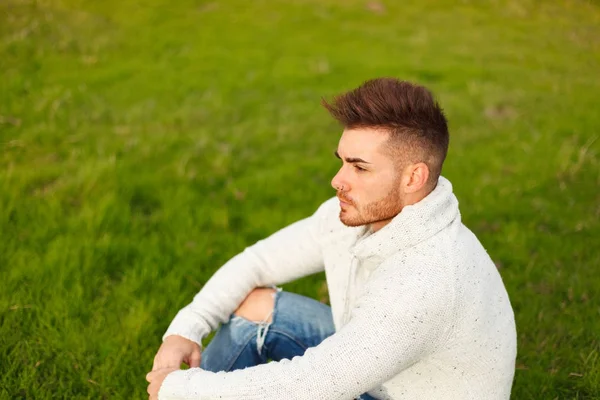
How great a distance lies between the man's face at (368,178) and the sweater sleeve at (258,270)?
23.6 inches

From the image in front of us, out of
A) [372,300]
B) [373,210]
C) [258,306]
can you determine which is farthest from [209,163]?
[372,300]

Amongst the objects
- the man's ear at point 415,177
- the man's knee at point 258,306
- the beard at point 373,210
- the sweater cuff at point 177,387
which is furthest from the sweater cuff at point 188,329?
the man's ear at point 415,177

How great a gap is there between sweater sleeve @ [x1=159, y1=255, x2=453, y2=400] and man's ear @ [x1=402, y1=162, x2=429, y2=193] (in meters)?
0.52

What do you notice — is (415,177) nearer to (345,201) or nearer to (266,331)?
(345,201)

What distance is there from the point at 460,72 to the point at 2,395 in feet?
30.5

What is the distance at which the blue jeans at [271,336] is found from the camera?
11.2 ft

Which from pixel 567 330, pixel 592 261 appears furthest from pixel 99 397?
pixel 592 261

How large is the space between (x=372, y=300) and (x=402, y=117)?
95cm

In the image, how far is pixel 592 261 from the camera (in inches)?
210

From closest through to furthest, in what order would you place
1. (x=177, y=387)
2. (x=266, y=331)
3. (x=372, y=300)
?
(x=372, y=300) < (x=177, y=387) < (x=266, y=331)

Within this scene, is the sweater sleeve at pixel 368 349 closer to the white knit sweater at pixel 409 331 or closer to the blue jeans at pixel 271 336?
the white knit sweater at pixel 409 331

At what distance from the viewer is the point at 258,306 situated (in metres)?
3.58

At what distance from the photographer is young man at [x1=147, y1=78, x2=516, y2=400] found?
7.87 feet

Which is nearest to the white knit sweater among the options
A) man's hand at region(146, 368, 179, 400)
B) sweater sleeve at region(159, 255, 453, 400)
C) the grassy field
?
sweater sleeve at region(159, 255, 453, 400)
